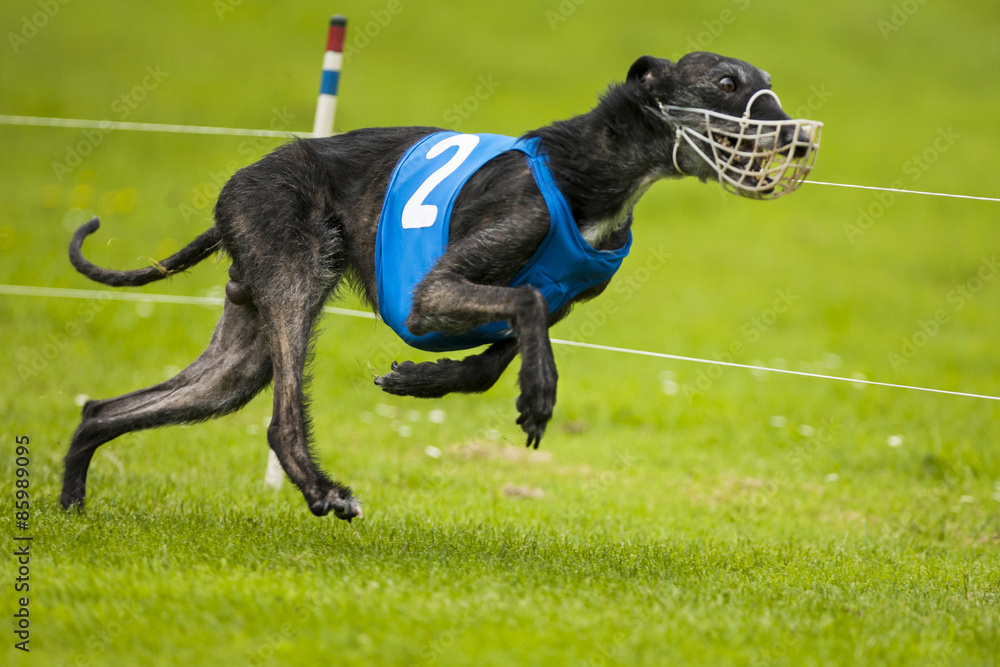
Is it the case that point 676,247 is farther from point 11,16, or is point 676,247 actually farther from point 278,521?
point 11,16

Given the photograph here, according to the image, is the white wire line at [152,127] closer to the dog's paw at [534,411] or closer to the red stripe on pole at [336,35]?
the red stripe on pole at [336,35]

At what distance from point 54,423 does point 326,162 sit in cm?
379

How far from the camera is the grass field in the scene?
3.36 meters

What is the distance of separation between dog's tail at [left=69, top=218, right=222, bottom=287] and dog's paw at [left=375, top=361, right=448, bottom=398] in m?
1.20

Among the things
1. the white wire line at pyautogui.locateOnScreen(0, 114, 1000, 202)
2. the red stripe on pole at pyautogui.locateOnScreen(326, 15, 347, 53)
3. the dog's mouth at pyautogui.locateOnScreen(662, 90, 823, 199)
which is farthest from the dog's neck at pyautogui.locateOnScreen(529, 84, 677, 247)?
the red stripe on pole at pyautogui.locateOnScreen(326, 15, 347, 53)

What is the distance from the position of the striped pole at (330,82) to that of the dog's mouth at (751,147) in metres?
2.59

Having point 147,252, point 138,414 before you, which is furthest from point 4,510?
point 147,252

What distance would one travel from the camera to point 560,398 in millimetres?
9273

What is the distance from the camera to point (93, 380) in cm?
873

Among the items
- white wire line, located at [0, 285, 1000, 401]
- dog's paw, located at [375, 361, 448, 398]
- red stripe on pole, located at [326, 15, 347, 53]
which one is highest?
red stripe on pole, located at [326, 15, 347, 53]

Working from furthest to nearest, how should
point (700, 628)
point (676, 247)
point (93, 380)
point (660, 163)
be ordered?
1. point (676, 247)
2. point (93, 380)
3. point (660, 163)
4. point (700, 628)

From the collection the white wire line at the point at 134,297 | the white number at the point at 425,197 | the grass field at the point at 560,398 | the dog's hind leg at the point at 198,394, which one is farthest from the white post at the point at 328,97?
the white number at the point at 425,197

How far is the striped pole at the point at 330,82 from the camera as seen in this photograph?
→ 19.5 feet

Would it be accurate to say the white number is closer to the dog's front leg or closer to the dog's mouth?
the dog's front leg
